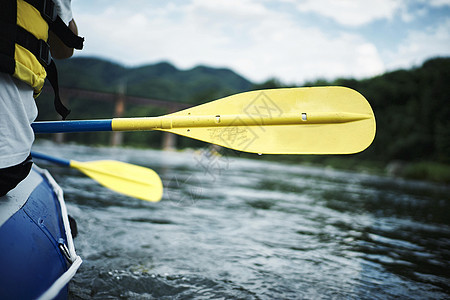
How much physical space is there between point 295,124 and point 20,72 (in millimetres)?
1562

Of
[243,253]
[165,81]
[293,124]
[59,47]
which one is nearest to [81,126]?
[59,47]

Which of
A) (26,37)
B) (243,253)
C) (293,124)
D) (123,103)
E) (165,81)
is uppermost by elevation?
(165,81)

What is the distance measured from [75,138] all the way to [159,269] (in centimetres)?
3582

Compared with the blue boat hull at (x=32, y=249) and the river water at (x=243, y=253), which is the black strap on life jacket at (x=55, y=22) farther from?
the river water at (x=243, y=253)

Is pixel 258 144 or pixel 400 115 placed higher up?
pixel 400 115

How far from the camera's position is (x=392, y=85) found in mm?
48375

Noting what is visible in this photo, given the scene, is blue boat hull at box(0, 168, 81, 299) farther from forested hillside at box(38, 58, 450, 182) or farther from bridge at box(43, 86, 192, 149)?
bridge at box(43, 86, 192, 149)

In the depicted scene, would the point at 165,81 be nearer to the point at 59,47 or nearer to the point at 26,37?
the point at 59,47

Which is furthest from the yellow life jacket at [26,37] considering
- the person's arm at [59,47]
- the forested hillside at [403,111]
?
the forested hillside at [403,111]

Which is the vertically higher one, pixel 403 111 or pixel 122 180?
pixel 403 111

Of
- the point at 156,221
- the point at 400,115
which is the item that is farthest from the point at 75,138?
the point at 400,115

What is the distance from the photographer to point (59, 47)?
6.61ft

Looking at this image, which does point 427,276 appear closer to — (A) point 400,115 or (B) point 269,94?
(B) point 269,94

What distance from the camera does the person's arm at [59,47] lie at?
6.41 feet
